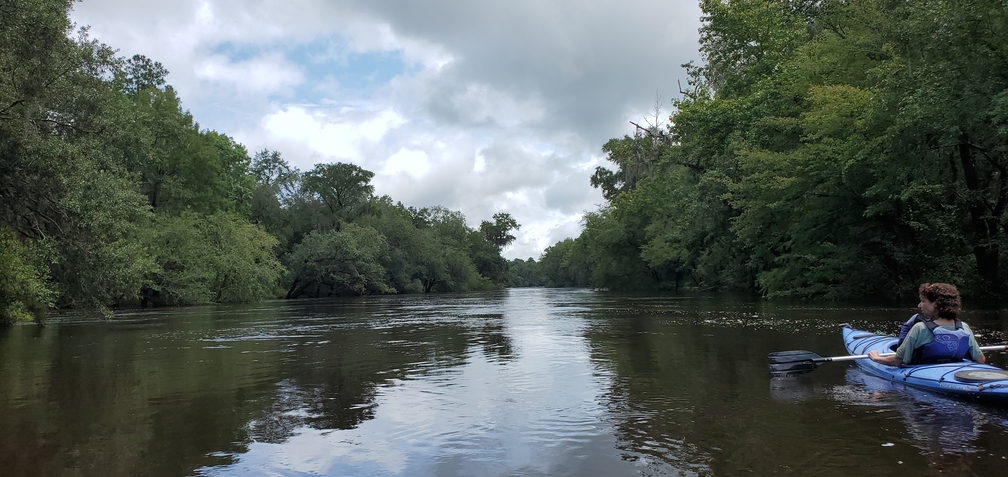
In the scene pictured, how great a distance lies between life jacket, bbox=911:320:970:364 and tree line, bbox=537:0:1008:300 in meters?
9.73

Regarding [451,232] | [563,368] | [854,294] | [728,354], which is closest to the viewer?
[563,368]

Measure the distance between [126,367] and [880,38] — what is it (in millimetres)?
23220

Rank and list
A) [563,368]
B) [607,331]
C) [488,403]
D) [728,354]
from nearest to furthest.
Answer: [488,403] → [563,368] → [728,354] → [607,331]

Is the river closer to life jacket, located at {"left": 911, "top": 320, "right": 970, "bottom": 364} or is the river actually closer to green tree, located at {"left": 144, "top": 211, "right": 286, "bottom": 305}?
life jacket, located at {"left": 911, "top": 320, "right": 970, "bottom": 364}

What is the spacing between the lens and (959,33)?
54.5 feet

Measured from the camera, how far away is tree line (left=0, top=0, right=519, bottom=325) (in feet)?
50.6

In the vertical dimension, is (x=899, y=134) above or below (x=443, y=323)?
above

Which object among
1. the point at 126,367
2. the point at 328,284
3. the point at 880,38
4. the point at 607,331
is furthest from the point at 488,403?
the point at 328,284

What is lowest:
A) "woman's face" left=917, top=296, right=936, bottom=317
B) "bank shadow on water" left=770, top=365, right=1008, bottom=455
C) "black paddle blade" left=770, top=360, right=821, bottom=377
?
"bank shadow on water" left=770, top=365, right=1008, bottom=455

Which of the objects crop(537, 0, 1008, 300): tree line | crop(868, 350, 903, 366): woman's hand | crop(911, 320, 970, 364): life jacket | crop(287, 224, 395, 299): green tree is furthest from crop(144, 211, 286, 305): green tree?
crop(911, 320, 970, 364): life jacket

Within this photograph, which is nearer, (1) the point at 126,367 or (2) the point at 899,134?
(1) the point at 126,367

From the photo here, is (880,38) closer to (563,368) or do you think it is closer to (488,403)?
(563,368)

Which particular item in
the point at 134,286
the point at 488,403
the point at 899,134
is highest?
the point at 899,134

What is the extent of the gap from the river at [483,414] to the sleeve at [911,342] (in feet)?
1.49
